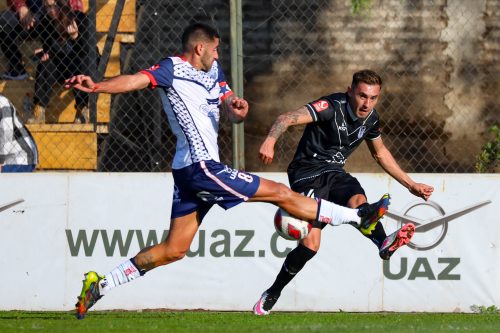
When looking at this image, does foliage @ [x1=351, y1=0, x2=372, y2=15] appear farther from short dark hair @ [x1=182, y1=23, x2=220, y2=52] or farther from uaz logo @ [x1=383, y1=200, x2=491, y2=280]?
short dark hair @ [x1=182, y1=23, x2=220, y2=52]

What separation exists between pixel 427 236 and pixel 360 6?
3.12 meters

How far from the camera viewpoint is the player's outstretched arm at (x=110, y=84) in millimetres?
7672

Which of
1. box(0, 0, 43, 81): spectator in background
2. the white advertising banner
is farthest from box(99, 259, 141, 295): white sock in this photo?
box(0, 0, 43, 81): spectator in background

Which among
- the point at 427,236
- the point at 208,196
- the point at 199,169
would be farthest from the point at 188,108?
the point at 427,236

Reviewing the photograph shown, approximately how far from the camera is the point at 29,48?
12578 mm

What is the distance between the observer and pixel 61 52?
12156mm

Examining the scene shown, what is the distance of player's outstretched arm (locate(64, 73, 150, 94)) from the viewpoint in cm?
767

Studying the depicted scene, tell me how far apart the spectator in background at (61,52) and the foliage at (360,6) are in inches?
124

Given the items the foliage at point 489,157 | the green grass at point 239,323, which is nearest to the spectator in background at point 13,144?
the green grass at point 239,323

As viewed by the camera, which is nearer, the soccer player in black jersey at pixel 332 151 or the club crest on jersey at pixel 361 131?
the soccer player in black jersey at pixel 332 151

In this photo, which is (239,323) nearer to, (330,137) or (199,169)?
(199,169)

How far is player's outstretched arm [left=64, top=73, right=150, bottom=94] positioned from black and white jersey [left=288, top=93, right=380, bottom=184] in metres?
1.86

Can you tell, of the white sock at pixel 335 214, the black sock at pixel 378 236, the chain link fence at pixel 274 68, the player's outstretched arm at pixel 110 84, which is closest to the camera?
the player's outstretched arm at pixel 110 84

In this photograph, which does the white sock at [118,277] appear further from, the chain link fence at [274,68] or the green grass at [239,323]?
the chain link fence at [274,68]
